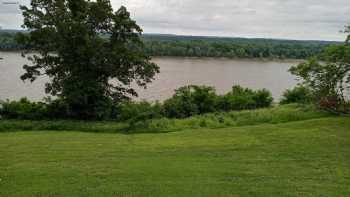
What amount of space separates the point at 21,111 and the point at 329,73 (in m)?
15.2

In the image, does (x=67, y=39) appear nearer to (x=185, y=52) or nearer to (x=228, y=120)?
(x=228, y=120)

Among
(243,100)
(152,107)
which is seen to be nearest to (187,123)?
(152,107)

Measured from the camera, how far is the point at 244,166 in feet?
30.7

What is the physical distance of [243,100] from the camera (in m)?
25.1

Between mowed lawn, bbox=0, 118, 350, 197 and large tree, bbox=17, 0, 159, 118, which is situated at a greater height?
large tree, bbox=17, 0, 159, 118

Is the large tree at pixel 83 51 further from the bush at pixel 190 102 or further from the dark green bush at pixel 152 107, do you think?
the bush at pixel 190 102

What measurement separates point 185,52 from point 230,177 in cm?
7957

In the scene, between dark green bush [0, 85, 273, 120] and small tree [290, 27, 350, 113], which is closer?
small tree [290, 27, 350, 113]

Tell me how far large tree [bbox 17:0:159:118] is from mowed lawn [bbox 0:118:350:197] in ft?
25.5

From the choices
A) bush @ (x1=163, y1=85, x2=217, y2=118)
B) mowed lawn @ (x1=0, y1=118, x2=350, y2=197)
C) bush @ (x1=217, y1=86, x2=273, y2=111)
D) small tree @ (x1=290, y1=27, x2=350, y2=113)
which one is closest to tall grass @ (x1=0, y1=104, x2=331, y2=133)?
small tree @ (x1=290, y1=27, x2=350, y2=113)

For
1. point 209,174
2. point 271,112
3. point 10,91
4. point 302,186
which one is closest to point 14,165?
point 209,174

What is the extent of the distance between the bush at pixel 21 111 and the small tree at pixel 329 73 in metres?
13.2

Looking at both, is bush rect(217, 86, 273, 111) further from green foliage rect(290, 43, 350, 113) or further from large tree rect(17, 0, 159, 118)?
green foliage rect(290, 43, 350, 113)

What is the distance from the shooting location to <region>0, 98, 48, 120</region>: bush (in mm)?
22031
